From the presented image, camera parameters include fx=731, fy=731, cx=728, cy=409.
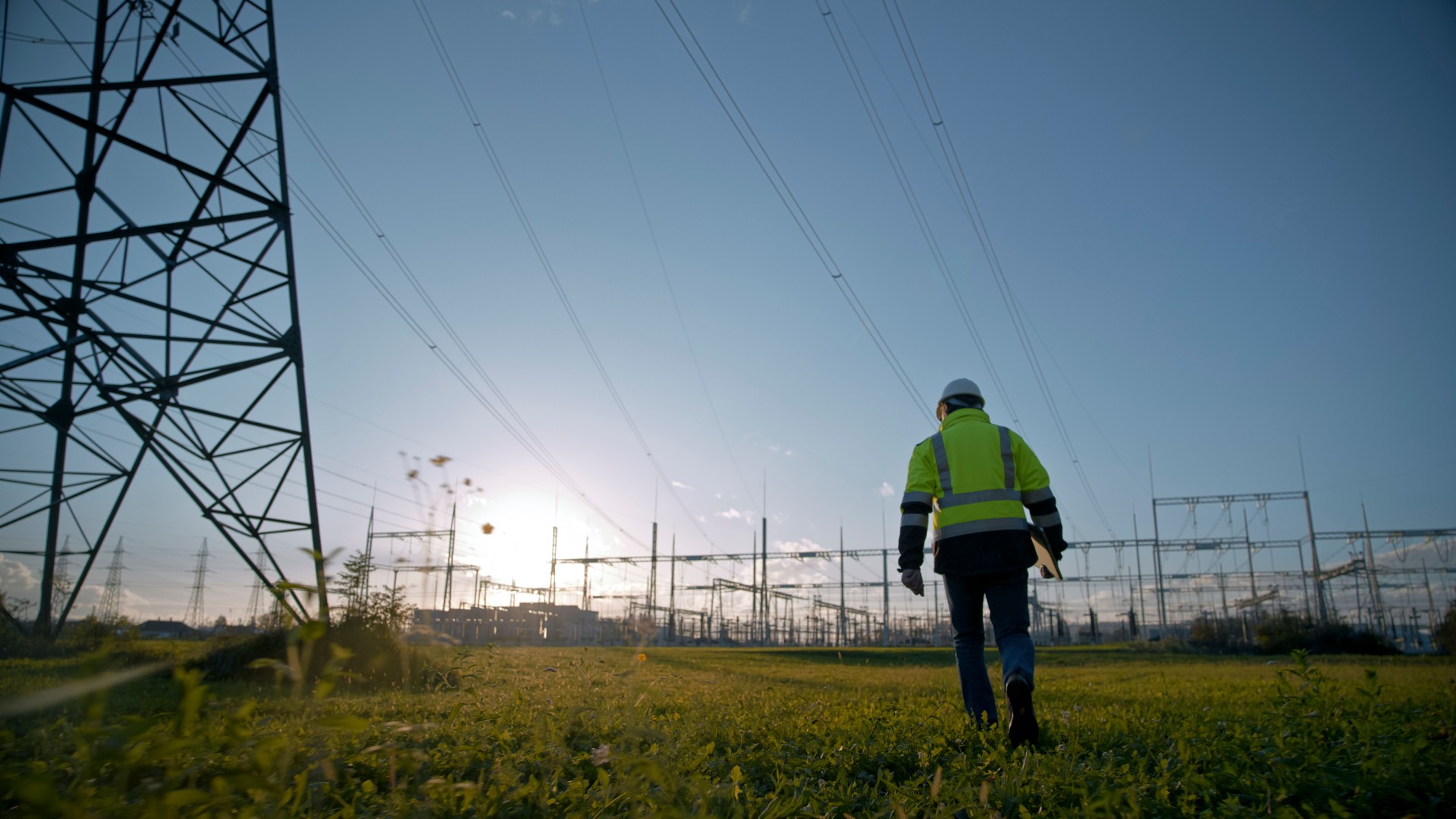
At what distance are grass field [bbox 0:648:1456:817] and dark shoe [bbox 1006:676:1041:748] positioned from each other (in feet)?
0.26

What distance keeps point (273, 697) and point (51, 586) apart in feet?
14.1

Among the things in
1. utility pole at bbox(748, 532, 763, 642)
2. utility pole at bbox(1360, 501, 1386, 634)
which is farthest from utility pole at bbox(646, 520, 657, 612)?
utility pole at bbox(1360, 501, 1386, 634)

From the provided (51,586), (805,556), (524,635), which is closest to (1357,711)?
(51,586)

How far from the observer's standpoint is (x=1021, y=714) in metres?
3.12

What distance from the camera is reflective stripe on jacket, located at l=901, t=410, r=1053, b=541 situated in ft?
12.1

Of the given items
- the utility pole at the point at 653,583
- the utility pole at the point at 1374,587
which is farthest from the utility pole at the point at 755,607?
the utility pole at the point at 1374,587

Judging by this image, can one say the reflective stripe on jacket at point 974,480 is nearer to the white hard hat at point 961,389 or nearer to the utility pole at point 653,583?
the white hard hat at point 961,389

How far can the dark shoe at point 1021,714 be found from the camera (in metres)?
3.08

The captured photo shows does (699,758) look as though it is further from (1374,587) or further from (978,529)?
(1374,587)

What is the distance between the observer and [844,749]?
288 centimetres

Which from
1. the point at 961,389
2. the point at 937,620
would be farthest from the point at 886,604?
the point at 961,389

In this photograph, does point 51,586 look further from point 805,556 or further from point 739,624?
point 739,624

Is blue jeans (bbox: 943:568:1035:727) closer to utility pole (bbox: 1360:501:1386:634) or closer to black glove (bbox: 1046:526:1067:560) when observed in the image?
black glove (bbox: 1046:526:1067:560)

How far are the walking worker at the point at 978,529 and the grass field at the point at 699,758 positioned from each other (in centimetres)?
42
